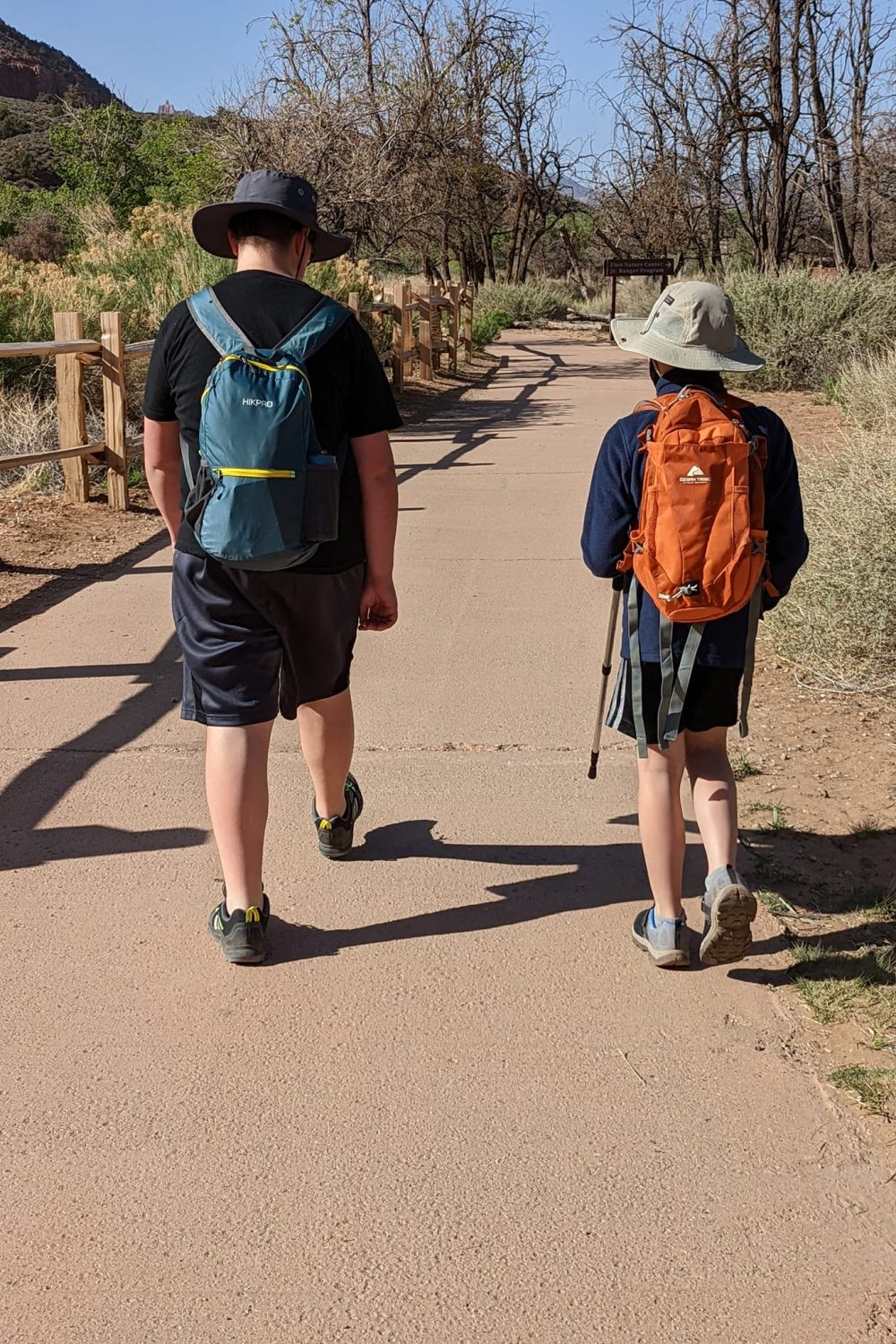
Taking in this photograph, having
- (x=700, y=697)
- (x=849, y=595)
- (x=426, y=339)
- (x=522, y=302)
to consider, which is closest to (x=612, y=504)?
(x=700, y=697)

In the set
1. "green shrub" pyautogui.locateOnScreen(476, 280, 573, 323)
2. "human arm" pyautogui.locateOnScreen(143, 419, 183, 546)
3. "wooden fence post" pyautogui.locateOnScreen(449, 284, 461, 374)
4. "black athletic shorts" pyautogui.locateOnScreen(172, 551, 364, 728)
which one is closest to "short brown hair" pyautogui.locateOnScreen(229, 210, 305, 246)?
"human arm" pyautogui.locateOnScreen(143, 419, 183, 546)

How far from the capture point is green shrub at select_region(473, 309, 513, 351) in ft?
88.9

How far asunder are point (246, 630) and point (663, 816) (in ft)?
3.69

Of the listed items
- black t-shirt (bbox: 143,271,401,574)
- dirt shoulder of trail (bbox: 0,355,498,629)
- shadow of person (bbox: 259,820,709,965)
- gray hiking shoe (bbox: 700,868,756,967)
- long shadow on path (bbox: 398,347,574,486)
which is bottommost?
dirt shoulder of trail (bbox: 0,355,498,629)

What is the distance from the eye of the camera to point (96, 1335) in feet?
7.13

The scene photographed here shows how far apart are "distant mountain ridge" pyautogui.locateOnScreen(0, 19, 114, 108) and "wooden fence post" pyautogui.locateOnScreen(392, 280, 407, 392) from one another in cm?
10483

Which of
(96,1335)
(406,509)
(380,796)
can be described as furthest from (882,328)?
(96,1335)

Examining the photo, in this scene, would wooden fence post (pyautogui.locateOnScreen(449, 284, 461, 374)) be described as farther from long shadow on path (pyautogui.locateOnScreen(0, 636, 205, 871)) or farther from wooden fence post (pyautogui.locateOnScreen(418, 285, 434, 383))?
long shadow on path (pyautogui.locateOnScreen(0, 636, 205, 871))

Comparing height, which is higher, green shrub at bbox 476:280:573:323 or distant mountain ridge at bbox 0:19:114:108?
distant mountain ridge at bbox 0:19:114:108

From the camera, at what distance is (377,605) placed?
3.50 metres

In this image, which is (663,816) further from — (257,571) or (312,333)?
(312,333)

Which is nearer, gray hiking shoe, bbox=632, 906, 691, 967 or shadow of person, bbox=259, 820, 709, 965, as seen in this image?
gray hiking shoe, bbox=632, 906, 691, 967

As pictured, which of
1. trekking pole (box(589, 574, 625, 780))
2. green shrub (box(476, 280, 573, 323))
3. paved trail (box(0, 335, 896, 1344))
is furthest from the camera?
green shrub (box(476, 280, 573, 323))

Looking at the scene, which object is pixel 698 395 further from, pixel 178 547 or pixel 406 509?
pixel 406 509
